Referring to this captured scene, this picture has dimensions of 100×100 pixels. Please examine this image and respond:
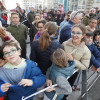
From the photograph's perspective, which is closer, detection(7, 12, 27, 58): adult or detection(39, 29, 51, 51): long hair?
detection(39, 29, 51, 51): long hair

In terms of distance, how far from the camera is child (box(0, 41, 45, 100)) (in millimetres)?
1181

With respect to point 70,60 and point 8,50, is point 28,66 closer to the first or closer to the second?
point 8,50

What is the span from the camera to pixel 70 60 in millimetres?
1412

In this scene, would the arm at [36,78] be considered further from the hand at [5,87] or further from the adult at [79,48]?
the adult at [79,48]

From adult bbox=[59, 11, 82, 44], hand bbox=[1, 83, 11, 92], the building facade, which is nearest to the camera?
hand bbox=[1, 83, 11, 92]

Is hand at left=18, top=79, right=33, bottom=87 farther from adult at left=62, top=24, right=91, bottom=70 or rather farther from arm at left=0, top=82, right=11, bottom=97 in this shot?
adult at left=62, top=24, right=91, bottom=70

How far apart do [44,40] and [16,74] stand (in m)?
0.63

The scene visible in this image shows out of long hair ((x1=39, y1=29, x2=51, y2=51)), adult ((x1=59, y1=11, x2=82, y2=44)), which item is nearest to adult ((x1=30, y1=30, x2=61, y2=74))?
long hair ((x1=39, y1=29, x2=51, y2=51))

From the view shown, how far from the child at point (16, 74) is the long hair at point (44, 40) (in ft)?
1.33

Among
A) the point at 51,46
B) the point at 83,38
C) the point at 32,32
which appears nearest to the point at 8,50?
the point at 51,46

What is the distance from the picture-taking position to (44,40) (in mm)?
1560

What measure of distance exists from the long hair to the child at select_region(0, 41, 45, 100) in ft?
1.33

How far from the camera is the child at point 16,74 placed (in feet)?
3.88

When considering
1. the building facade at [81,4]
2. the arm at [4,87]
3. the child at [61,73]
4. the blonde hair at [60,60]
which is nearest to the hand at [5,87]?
the arm at [4,87]
